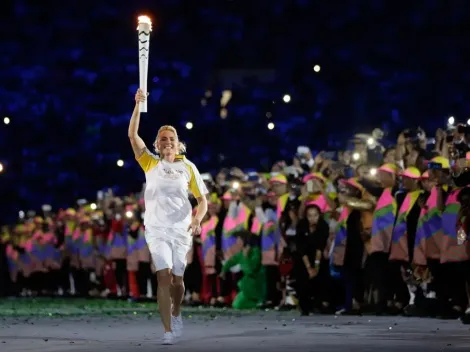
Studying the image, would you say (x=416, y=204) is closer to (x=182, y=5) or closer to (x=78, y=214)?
(x=78, y=214)

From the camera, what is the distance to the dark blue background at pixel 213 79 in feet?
118

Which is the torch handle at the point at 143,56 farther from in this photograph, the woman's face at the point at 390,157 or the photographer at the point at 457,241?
the woman's face at the point at 390,157

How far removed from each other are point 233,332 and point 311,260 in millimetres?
5336

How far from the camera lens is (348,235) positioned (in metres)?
23.3

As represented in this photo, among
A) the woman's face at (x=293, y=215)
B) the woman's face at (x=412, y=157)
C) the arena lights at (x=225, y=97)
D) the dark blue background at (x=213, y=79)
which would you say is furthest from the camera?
the arena lights at (x=225, y=97)

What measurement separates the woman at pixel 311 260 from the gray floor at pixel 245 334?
914 mm

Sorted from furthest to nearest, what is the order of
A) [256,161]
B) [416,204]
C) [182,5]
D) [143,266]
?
[182,5] → [256,161] → [143,266] → [416,204]

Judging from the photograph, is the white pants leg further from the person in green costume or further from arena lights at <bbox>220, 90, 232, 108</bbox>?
arena lights at <bbox>220, 90, 232, 108</bbox>

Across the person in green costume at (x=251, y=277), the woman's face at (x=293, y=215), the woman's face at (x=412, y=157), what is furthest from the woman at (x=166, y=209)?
the person in green costume at (x=251, y=277)

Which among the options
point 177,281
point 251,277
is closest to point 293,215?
point 251,277

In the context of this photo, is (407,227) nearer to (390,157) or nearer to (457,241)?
(390,157)

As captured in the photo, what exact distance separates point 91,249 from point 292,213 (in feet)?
47.4

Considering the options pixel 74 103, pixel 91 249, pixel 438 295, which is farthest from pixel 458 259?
pixel 74 103

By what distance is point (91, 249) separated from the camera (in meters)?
38.7
